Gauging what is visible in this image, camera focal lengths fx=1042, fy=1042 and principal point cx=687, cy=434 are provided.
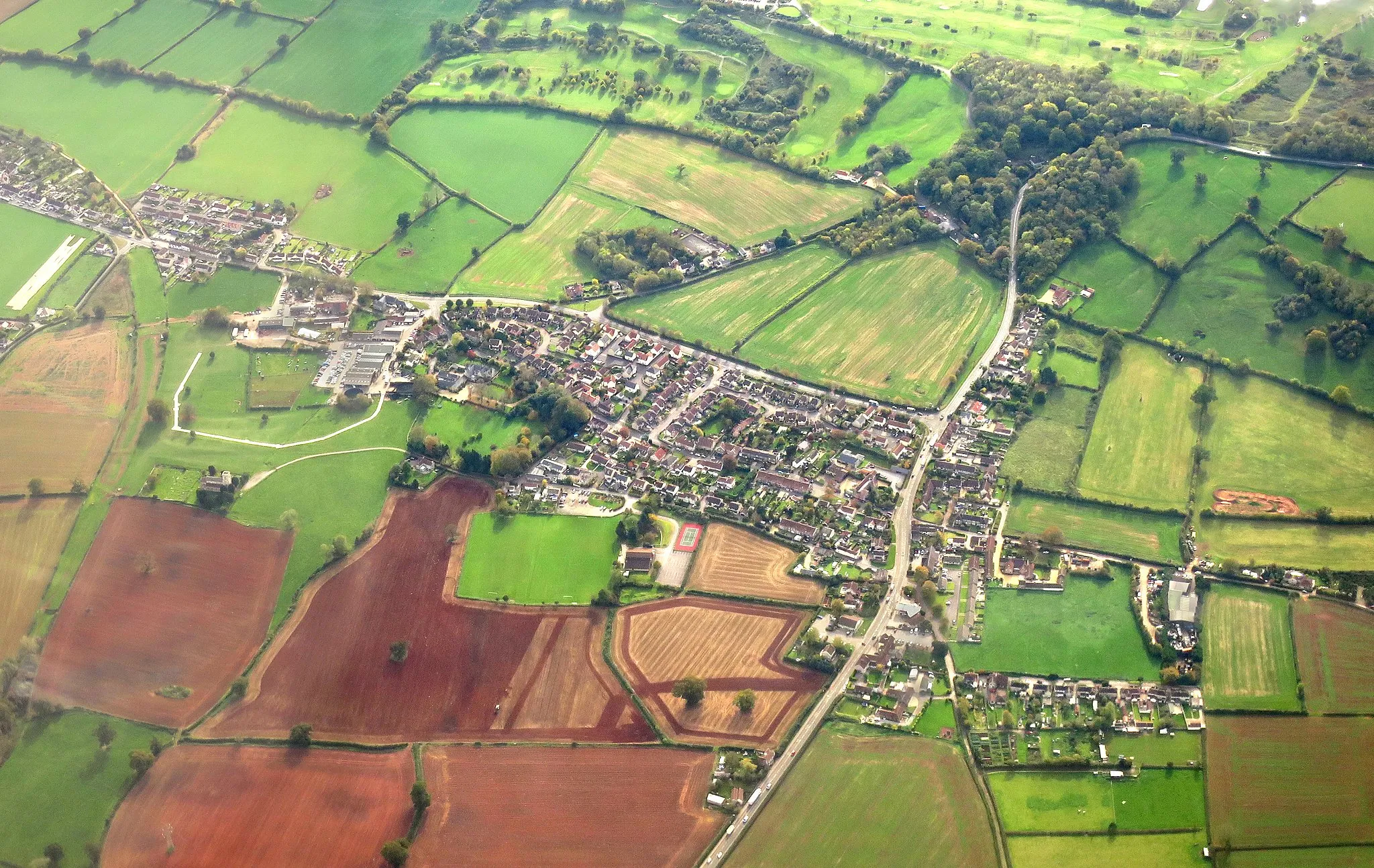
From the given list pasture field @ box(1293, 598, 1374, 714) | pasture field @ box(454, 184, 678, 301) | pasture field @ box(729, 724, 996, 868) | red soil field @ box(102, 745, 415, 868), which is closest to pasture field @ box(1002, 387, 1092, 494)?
pasture field @ box(1293, 598, 1374, 714)

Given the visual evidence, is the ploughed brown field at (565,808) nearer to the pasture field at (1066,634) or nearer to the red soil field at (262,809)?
the red soil field at (262,809)

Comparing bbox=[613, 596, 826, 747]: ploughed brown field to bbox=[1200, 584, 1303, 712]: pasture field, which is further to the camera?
bbox=[613, 596, 826, 747]: ploughed brown field

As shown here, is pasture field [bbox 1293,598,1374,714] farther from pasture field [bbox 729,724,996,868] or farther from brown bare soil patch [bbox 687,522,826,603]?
brown bare soil patch [bbox 687,522,826,603]

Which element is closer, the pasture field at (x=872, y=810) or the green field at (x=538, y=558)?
the pasture field at (x=872, y=810)

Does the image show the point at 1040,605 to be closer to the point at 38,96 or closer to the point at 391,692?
the point at 391,692

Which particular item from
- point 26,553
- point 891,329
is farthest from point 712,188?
point 26,553

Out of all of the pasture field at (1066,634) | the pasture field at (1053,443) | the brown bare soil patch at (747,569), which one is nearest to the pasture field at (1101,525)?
the pasture field at (1053,443)

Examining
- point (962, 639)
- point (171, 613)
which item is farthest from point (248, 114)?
point (962, 639)
